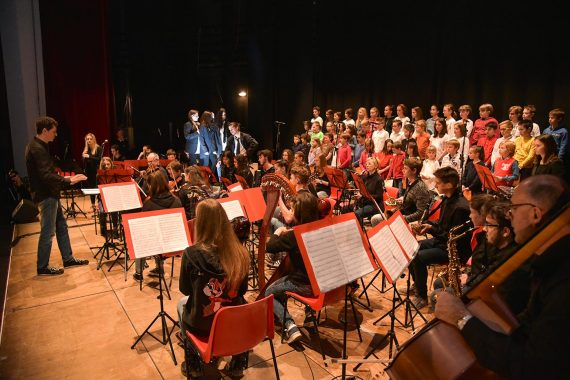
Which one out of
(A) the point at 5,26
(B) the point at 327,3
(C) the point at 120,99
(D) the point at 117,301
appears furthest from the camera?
(C) the point at 120,99

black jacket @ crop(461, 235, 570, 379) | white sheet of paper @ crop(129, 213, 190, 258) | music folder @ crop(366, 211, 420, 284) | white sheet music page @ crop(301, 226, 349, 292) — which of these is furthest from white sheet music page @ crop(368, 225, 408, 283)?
white sheet of paper @ crop(129, 213, 190, 258)

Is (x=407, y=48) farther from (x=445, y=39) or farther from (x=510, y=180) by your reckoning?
(x=510, y=180)

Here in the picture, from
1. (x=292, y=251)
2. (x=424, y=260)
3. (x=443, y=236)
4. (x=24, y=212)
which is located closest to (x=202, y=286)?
(x=292, y=251)

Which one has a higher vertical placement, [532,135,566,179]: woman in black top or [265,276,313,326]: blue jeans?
[532,135,566,179]: woman in black top

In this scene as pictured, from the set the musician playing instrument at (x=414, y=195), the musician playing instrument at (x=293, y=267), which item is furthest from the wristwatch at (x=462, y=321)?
the musician playing instrument at (x=414, y=195)

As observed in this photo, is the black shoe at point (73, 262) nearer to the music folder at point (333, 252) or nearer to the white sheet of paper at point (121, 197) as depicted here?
the white sheet of paper at point (121, 197)

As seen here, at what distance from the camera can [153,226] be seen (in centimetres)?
363

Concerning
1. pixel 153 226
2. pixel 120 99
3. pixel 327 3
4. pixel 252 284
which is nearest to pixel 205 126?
pixel 120 99

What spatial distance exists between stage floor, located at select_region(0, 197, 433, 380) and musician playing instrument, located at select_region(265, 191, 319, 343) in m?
0.21

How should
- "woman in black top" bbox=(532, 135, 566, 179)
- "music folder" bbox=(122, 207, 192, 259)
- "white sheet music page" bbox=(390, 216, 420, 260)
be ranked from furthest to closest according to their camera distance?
"woman in black top" bbox=(532, 135, 566, 179)
"music folder" bbox=(122, 207, 192, 259)
"white sheet music page" bbox=(390, 216, 420, 260)

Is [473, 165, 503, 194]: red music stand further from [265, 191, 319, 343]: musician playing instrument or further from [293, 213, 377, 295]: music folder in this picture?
[293, 213, 377, 295]: music folder

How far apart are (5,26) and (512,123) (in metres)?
11.2

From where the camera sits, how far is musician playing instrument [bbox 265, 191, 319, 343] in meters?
3.53

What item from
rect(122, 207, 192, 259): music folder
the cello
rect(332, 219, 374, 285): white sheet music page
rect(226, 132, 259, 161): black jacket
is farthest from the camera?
rect(226, 132, 259, 161): black jacket
